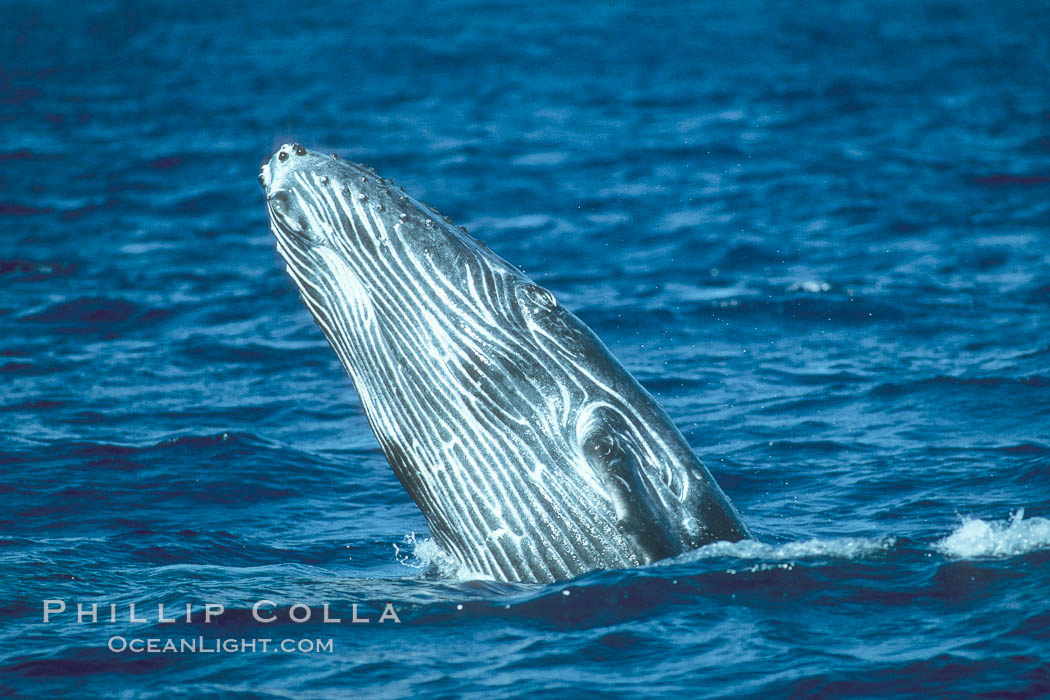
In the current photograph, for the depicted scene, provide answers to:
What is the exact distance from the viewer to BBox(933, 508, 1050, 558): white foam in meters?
7.97

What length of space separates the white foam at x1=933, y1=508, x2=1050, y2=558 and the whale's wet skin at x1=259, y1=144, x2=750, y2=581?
4.91 feet

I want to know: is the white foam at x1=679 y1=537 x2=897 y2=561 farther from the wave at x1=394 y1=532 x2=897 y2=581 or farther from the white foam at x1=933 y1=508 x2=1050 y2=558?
the white foam at x1=933 y1=508 x2=1050 y2=558

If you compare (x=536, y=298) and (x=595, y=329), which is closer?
(x=536, y=298)

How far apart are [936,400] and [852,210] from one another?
754cm

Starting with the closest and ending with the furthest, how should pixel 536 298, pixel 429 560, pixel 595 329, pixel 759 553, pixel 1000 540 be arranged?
pixel 759 553 → pixel 536 298 → pixel 1000 540 → pixel 429 560 → pixel 595 329

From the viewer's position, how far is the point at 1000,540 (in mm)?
8141

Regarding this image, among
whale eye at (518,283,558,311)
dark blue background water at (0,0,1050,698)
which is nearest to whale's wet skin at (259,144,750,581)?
whale eye at (518,283,558,311)

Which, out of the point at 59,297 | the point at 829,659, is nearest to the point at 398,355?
the point at 829,659

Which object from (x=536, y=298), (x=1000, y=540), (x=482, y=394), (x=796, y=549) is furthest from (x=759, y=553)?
(x=536, y=298)

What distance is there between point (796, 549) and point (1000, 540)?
1.30 meters

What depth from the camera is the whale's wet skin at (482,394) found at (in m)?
7.52

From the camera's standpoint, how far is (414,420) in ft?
25.7

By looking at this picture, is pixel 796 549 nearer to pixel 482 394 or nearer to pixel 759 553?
pixel 759 553

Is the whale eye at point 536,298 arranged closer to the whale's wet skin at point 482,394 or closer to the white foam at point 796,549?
the whale's wet skin at point 482,394
